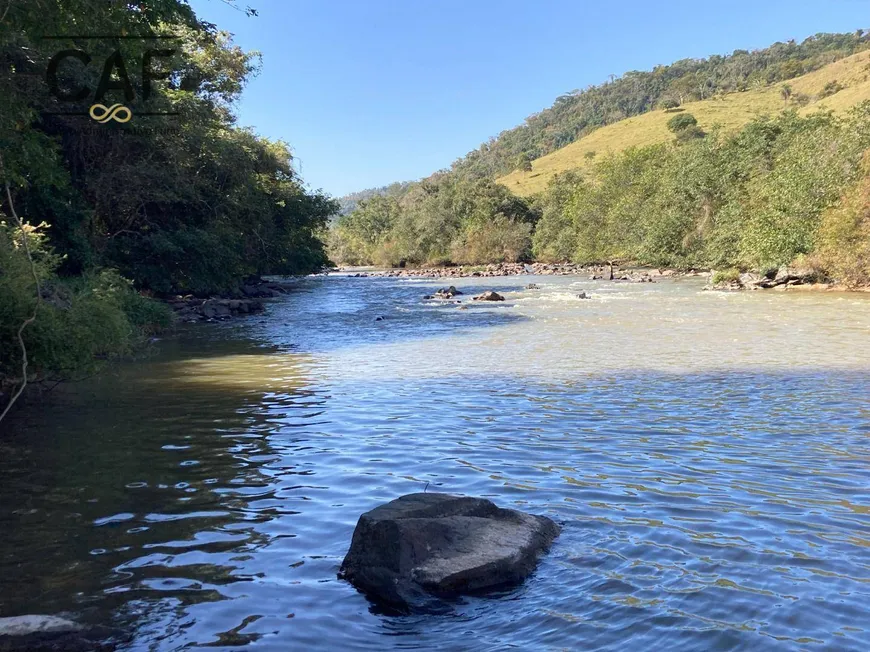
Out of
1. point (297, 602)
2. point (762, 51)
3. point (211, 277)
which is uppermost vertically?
point (762, 51)

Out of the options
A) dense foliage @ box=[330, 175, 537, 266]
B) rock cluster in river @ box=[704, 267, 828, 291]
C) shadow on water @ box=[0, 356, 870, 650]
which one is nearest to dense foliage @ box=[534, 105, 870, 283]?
rock cluster in river @ box=[704, 267, 828, 291]

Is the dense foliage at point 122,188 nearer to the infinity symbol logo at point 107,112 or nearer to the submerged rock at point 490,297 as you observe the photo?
the infinity symbol logo at point 107,112

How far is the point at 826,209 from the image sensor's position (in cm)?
3897

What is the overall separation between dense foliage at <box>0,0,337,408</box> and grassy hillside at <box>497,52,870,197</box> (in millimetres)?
68732

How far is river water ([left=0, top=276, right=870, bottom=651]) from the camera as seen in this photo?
5004 mm

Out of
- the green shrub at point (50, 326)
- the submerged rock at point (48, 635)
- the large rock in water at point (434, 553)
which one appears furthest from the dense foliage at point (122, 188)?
the large rock in water at point (434, 553)

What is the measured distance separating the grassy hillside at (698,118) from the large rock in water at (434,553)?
335 ft

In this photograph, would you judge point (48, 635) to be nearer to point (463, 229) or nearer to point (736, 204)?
point (736, 204)

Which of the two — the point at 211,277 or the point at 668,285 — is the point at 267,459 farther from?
the point at 668,285

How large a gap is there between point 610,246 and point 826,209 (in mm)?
36005

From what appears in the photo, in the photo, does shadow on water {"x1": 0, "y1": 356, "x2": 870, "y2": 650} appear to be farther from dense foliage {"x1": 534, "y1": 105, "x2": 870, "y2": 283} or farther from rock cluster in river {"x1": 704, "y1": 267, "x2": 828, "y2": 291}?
dense foliage {"x1": 534, "y1": 105, "x2": 870, "y2": 283}

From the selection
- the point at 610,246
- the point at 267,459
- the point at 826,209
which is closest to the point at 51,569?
the point at 267,459

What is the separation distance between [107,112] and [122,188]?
664 centimetres

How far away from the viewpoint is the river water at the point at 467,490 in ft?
16.4
